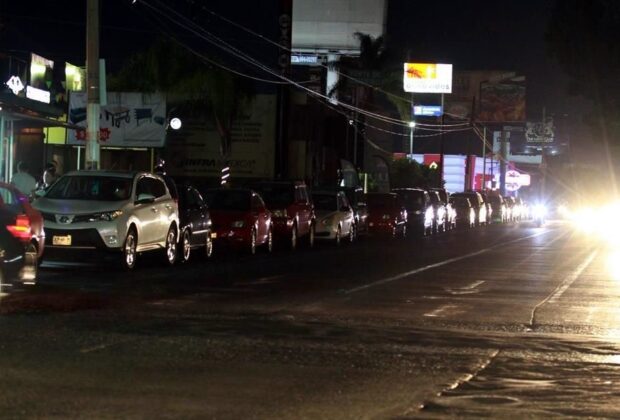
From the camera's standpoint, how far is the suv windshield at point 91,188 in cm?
1797

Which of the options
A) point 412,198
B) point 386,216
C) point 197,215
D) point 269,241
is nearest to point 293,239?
point 269,241

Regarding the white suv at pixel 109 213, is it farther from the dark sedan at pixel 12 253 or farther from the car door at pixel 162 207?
the dark sedan at pixel 12 253

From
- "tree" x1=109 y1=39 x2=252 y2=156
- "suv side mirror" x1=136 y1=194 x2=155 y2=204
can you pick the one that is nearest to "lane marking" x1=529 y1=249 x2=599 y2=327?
"suv side mirror" x1=136 y1=194 x2=155 y2=204

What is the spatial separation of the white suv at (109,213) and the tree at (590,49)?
2555cm

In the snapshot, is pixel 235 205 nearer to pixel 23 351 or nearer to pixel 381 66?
pixel 23 351

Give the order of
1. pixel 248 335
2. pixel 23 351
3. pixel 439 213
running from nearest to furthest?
pixel 23 351 < pixel 248 335 < pixel 439 213

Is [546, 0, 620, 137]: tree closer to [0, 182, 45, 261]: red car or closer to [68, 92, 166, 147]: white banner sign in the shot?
[68, 92, 166, 147]: white banner sign

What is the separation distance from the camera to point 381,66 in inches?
2376

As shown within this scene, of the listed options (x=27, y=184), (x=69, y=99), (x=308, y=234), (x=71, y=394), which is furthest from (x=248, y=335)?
(x=69, y=99)

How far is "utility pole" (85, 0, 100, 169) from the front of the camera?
22.1 metres

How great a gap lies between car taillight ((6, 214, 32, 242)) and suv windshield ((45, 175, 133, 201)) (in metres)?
4.80

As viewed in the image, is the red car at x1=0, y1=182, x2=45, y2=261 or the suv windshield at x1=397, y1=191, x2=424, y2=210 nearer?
the red car at x1=0, y1=182, x2=45, y2=261

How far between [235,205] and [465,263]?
5670mm

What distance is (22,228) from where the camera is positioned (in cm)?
1290
